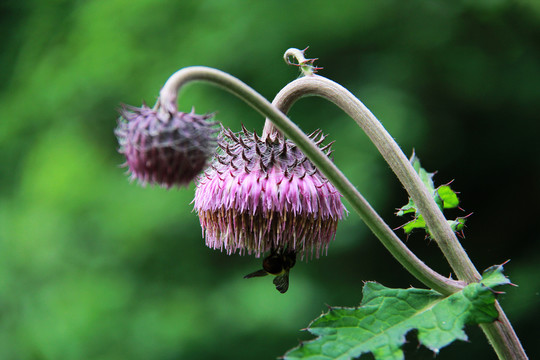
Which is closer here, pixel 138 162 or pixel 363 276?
pixel 138 162

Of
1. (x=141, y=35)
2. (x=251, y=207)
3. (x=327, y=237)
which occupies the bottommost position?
(x=327, y=237)

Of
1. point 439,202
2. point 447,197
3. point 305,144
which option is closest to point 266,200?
point 305,144

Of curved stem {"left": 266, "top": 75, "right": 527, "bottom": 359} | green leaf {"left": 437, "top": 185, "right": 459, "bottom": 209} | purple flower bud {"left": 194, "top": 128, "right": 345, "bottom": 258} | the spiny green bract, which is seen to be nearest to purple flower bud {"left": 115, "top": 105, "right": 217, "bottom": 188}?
purple flower bud {"left": 194, "top": 128, "right": 345, "bottom": 258}

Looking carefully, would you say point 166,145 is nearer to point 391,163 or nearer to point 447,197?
point 391,163

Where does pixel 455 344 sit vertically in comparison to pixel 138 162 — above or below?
below

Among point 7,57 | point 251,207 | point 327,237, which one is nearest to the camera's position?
point 251,207

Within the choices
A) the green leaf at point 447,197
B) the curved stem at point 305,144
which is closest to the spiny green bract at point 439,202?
the green leaf at point 447,197

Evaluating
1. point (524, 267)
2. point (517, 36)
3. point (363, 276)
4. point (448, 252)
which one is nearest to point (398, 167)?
point (448, 252)

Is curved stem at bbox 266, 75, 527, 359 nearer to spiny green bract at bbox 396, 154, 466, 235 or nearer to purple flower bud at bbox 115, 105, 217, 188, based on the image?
spiny green bract at bbox 396, 154, 466, 235

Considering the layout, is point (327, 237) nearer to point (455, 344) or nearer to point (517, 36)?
point (455, 344)
